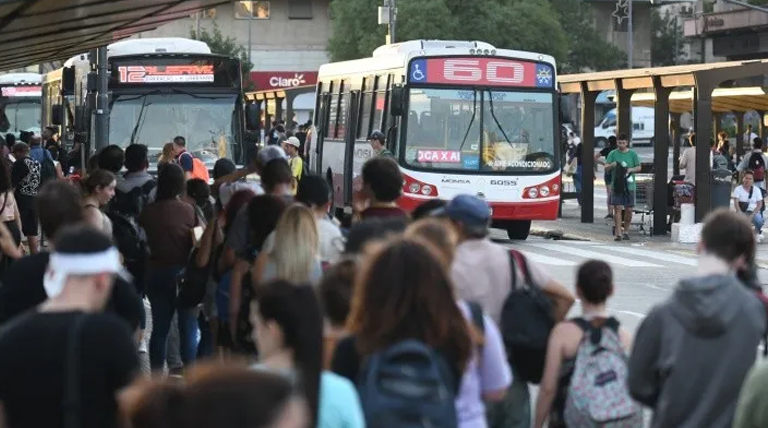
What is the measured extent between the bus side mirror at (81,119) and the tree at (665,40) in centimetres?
8258

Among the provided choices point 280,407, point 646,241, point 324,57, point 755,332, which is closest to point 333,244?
point 755,332

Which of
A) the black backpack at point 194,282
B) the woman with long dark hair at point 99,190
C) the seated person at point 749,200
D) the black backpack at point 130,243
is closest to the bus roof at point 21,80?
the seated person at point 749,200

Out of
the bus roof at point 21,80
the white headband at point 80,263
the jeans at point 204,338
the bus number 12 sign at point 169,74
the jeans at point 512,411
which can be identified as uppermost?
the bus roof at point 21,80

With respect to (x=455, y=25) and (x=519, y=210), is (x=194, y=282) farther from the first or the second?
(x=455, y=25)

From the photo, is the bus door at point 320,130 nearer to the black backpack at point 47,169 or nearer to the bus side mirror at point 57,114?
the bus side mirror at point 57,114

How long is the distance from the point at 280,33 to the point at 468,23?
18.9 meters

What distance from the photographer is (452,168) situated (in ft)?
82.5

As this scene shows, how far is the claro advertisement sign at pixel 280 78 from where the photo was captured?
91.8 m

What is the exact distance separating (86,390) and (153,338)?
6.09 metres

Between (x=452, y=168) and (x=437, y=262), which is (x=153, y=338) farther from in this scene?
(x=452, y=168)

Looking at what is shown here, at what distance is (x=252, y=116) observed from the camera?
22.8 meters

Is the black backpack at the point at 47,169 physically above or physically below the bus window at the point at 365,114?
below

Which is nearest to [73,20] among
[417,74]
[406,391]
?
[406,391]

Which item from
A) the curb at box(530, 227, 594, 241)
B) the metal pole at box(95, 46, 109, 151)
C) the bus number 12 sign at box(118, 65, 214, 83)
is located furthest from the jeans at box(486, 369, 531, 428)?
the curb at box(530, 227, 594, 241)
